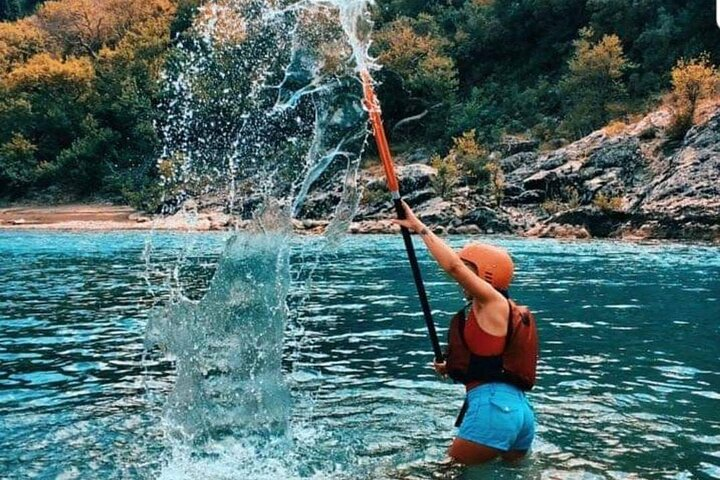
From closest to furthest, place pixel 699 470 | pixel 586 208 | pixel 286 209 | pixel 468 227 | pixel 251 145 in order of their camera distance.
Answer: pixel 699 470 → pixel 286 209 → pixel 586 208 → pixel 468 227 → pixel 251 145

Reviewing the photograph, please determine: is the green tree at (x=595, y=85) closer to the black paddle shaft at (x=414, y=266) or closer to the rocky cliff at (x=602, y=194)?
the rocky cliff at (x=602, y=194)

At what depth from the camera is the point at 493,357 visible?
20.4 ft

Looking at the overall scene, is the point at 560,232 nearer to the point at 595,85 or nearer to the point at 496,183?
the point at 496,183

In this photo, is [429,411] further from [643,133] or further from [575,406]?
[643,133]

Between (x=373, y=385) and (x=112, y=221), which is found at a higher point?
(x=112, y=221)

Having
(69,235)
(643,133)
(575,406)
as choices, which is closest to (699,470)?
(575,406)

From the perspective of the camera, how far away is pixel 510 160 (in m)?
49.3

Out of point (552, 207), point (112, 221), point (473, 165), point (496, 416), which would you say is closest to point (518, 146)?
point (473, 165)

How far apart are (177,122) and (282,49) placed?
13524 mm

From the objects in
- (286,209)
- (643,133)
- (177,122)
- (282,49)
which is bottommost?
(286,209)

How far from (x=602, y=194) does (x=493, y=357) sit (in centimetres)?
3475

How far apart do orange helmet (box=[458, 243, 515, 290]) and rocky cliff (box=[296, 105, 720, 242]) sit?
30187 millimetres

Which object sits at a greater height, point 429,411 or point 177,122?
point 177,122

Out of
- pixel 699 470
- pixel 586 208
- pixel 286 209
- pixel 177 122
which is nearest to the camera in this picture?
pixel 699 470
